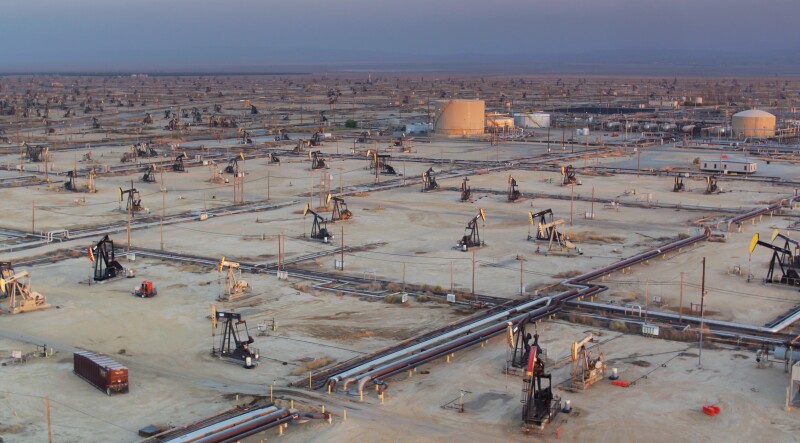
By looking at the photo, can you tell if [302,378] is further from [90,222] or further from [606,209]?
[606,209]

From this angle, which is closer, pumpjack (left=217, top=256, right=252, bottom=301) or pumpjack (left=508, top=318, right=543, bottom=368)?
pumpjack (left=508, top=318, right=543, bottom=368)

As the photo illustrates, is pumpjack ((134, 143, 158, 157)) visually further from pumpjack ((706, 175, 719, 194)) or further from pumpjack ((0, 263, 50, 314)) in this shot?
pumpjack ((0, 263, 50, 314))

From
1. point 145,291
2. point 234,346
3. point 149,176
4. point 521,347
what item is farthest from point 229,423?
point 149,176

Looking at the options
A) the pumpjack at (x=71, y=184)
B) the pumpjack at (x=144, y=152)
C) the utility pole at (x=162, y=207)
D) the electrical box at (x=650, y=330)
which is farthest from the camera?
the pumpjack at (x=144, y=152)

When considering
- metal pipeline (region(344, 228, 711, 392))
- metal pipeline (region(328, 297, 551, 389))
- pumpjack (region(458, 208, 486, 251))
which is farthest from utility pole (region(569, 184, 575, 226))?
metal pipeline (region(328, 297, 551, 389))

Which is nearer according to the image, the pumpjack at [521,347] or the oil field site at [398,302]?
the oil field site at [398,302]

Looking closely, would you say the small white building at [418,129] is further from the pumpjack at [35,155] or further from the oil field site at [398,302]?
the pumpjack at [35,155]

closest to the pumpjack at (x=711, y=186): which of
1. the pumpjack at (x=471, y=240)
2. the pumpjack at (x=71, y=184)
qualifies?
the pumpjack at (x=471, y=240)

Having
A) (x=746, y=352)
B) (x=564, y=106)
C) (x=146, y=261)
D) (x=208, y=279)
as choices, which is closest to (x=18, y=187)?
(x=146, y=261)
